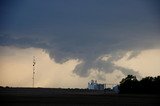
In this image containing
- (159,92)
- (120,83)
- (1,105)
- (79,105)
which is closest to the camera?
(1,105)

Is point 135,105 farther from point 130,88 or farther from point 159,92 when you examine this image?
point 130,88

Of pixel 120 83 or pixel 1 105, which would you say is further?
pixel 120 83

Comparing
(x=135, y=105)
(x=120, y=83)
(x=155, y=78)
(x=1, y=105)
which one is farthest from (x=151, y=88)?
(x=1, y=105)

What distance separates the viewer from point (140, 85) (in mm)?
162250

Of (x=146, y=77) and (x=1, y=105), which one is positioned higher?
(x=146, y=77)

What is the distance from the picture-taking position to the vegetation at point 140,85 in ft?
509

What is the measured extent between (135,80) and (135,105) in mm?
86331

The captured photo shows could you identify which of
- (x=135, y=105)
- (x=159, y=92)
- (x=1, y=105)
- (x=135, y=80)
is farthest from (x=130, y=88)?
(x=1, y=105)

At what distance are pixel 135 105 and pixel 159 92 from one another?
2828 inches

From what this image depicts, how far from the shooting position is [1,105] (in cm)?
7306

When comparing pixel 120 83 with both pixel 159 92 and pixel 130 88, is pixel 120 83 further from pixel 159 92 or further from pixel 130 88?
pixel 159 92

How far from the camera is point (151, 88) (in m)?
157

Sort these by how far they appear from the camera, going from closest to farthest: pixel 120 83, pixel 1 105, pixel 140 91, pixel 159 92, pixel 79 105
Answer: pixel 1 105 → pixel 79 105 → pixel 159 92 → pixel 140 91 → pixel 120 83

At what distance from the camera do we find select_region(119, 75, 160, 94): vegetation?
155125 mm
